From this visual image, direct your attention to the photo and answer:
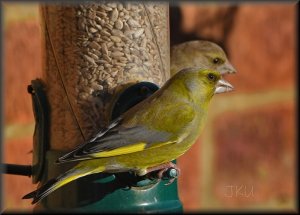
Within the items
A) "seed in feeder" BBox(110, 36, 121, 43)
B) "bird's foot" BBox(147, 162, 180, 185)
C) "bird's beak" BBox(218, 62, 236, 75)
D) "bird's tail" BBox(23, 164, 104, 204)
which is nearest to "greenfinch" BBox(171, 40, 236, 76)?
"bird's beak" BBox(218, 62, 236, 75)

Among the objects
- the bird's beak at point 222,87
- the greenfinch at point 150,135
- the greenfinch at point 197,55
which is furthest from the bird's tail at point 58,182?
the greenfinch at point 197,55

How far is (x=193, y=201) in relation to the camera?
4508 mm

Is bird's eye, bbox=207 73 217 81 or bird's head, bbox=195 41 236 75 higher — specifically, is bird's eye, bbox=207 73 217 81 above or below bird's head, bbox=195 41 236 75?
above

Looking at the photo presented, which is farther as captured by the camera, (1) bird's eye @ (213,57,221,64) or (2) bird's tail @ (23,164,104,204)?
(1) bird's eye @ (213,57,221,64)

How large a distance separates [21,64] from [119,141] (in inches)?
28.3

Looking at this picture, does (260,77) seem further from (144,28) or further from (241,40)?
(144,28)

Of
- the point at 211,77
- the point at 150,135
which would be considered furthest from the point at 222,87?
the point at 150,135

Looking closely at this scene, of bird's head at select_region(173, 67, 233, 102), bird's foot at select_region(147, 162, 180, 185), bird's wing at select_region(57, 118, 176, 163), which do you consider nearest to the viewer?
bird's wing at select_region(57, 118, 176, 163)

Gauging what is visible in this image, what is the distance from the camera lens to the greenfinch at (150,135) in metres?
3.77

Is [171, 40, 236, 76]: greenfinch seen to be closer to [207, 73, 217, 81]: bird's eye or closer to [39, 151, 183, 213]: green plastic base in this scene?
[207, 73, 217, 81]: bird's eye

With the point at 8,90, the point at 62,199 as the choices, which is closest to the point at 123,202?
the point at 62,199

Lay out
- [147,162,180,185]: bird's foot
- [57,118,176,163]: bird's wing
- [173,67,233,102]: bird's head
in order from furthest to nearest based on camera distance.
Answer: [173,67,233,102]: bird's head < [147,162,180,185]: bird's foot < [57,118,176,163]: bird's wing

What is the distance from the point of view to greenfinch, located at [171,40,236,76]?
470 cm

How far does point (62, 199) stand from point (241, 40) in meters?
1.07
